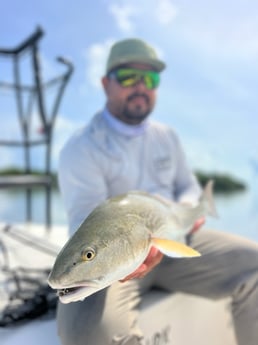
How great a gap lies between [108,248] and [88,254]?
0.04 m

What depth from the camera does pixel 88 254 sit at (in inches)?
23.3

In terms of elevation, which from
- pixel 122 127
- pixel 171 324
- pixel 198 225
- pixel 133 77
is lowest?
pixel 171 324

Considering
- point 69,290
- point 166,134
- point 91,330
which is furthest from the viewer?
point 166,134

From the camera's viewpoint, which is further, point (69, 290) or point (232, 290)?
point (232, 290)

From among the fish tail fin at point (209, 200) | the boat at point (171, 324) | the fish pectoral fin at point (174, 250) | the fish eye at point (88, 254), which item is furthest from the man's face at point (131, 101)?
the fish eye at point (88, 254)

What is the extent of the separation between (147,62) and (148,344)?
0.90 meters

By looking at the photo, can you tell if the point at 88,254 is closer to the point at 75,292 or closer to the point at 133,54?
the point at 75,292

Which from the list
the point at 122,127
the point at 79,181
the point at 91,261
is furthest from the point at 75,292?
the point at 122,127

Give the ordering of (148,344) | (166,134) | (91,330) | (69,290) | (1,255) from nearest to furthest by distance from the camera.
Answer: (69,290), (91,330), (148,344), (166,134), (1,255)

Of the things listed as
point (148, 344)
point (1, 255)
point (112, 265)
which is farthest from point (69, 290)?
point (1, 255)

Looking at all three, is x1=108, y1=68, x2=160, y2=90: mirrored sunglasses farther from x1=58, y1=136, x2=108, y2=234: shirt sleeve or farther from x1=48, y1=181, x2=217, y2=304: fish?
x1=48, y1=181, x2=217, y2=304: fish

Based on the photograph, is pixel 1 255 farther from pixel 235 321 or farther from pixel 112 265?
pixel 112 265

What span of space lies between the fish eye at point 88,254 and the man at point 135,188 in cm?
23

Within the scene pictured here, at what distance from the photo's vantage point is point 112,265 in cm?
60
